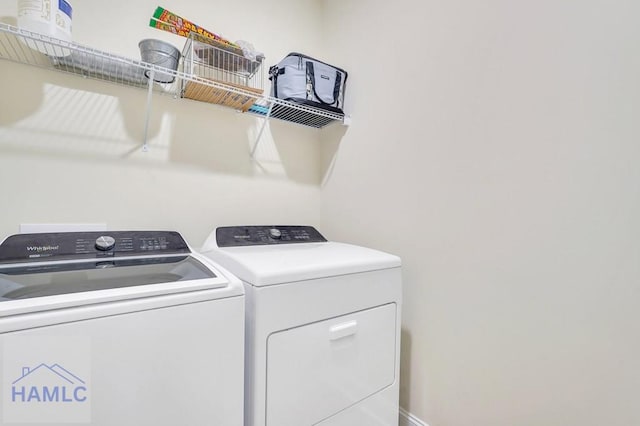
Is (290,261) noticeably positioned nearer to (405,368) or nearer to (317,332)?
(317,332)

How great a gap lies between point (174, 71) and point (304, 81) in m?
0.63

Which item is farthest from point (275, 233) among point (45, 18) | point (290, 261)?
point (45, 18)

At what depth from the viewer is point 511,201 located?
1.11 m

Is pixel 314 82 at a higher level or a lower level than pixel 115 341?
higher

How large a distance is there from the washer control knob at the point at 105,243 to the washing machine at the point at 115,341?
6cm

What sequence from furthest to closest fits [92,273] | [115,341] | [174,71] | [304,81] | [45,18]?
[304,81] < [174,71] < [45,18] < [92,273] < [115,341]

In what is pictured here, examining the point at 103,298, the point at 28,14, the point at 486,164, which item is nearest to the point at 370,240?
the point at 486,164

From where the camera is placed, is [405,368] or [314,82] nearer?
[405,368]

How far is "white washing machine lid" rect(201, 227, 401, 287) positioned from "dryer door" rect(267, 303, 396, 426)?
0.58ft

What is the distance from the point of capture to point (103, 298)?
2.25 ft

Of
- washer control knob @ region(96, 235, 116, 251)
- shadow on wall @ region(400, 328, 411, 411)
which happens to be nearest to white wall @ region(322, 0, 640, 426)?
shadow on wall @ region(400, 328, 411, 411)

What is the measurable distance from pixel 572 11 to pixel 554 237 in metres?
0.74

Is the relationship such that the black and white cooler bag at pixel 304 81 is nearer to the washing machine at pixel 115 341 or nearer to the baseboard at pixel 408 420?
the washing machine at pixel 115 341

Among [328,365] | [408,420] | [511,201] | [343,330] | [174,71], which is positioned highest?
[174,71]
